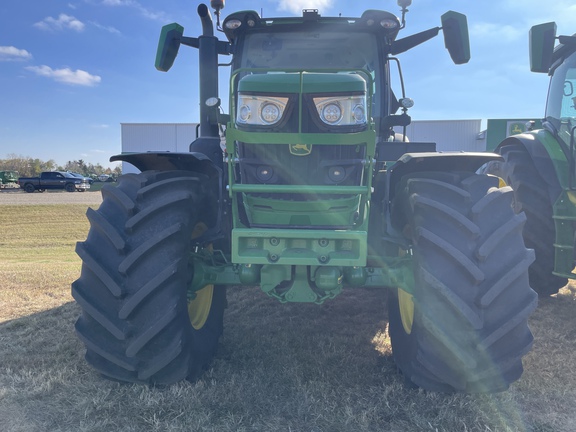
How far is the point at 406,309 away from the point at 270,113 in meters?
1.64

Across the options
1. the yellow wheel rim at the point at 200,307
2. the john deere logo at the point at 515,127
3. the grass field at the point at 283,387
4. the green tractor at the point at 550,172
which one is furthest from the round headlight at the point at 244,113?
the john deere logo at the point at 515,127

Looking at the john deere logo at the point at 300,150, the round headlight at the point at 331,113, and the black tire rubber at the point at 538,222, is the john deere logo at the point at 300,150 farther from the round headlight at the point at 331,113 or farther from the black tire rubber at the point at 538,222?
the black tire rubber at the point at 538,222

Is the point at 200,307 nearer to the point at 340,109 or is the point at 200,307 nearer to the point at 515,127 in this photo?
the point at 340,109

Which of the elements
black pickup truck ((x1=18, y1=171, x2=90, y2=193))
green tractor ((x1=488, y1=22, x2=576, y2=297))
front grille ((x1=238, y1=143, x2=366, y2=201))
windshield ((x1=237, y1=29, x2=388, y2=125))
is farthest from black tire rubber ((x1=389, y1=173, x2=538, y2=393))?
black pickup truck ((x1=18, y1=171, x2=90, y2=193))

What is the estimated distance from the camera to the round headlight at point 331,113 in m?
2.64

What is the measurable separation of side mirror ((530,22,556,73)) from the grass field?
2.43m

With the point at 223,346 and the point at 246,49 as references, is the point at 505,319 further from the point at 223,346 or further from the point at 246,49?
the point at 246,49

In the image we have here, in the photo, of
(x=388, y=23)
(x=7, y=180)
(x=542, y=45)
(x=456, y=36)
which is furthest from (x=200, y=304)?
(x=7, y=180)

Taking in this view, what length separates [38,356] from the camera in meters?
3.25

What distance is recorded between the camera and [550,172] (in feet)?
13.8

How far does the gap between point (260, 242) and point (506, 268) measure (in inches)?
54.7

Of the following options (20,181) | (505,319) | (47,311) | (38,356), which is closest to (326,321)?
(505,319)

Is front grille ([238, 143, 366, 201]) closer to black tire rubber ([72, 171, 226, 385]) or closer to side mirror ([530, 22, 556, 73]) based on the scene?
black tire rubber ([72, 171, 226, 385])

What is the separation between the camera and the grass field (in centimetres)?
236
